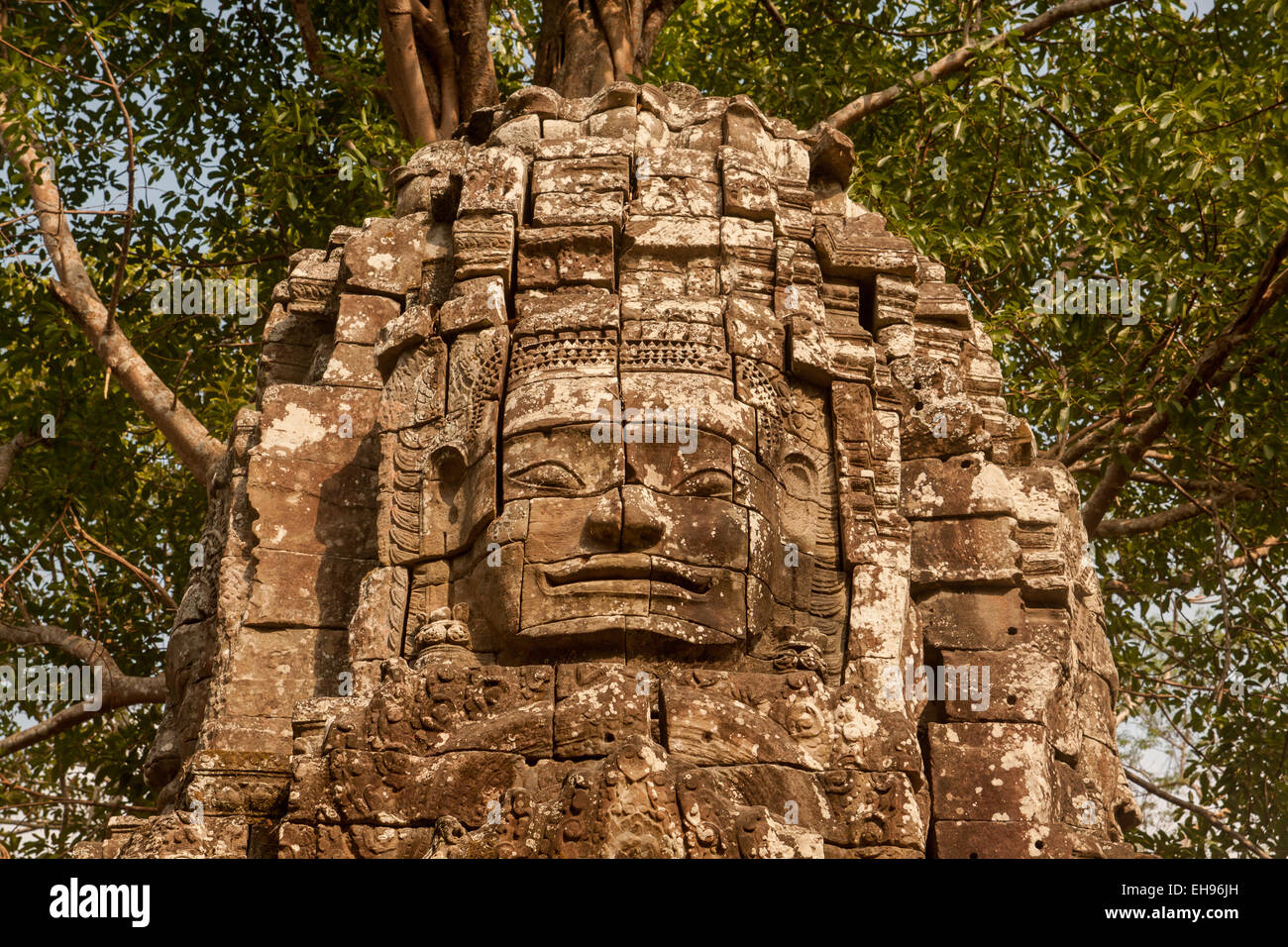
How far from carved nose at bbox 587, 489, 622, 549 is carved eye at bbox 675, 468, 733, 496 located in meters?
0.35

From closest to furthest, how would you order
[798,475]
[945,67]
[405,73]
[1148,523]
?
1. [798,475]
2. [405,73]
3. [945,67]
4. [1148,523]

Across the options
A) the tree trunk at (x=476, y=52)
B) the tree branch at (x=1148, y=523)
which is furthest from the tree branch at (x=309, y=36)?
the tree branch at (x=1148, y=523)

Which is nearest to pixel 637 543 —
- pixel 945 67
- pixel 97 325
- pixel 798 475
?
pixel 798 475

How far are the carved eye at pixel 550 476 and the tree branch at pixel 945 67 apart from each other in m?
7.61

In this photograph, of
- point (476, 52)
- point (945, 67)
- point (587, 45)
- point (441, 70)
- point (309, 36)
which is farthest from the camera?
point (309, 36)

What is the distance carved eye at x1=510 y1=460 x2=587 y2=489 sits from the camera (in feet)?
25.6

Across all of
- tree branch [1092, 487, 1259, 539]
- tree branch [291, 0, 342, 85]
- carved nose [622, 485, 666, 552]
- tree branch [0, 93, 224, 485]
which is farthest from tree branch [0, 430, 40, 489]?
carved nose [622, 485, 666, 552]

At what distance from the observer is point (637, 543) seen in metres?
7.54

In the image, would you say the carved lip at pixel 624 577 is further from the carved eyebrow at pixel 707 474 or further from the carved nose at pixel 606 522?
the carved eyebrow at pixel 707 474

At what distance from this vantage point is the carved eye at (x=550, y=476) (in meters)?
7.81

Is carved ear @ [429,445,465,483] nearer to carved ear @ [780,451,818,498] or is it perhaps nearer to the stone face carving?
the stone face carving

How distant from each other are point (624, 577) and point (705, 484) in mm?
584

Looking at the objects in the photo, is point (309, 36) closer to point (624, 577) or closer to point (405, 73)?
point (405, 73)
